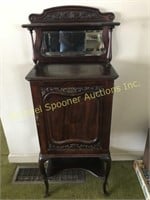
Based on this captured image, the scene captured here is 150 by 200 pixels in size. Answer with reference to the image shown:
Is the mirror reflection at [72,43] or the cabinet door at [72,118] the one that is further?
the mirror reflection at [72,43]

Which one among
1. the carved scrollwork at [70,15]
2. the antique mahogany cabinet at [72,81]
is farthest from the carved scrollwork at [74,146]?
the carved scrollwork at [70,15]

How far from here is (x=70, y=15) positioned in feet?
4.55

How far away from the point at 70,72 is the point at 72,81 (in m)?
0.11

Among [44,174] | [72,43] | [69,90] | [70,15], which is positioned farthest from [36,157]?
[70,15]

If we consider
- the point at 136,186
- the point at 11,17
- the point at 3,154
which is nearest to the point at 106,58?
the point at 11,17

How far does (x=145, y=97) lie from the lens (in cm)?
165

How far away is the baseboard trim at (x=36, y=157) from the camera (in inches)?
74.2

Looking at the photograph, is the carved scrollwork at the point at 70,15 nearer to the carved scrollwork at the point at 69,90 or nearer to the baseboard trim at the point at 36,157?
the carved scrollwork at the point at 69,90

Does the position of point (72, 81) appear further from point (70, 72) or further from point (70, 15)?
point (70, 15)

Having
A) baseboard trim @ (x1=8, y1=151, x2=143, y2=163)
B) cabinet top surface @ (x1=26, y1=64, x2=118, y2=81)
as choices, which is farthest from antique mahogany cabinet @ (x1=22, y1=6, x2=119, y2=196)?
baseboard trim @ (x1=8, y1=151, x2=143, y2=163)

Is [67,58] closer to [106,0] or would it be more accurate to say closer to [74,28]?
[74,28]

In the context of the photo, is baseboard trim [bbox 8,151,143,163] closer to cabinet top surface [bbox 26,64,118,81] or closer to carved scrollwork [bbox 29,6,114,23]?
cabinet top surface [bbox 26,64,118,81]

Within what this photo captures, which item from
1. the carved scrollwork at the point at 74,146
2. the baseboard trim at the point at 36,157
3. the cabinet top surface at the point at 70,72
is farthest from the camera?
the baseboard trim at the point at 36,157

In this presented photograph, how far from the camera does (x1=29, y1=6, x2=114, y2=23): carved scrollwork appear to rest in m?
1.37
